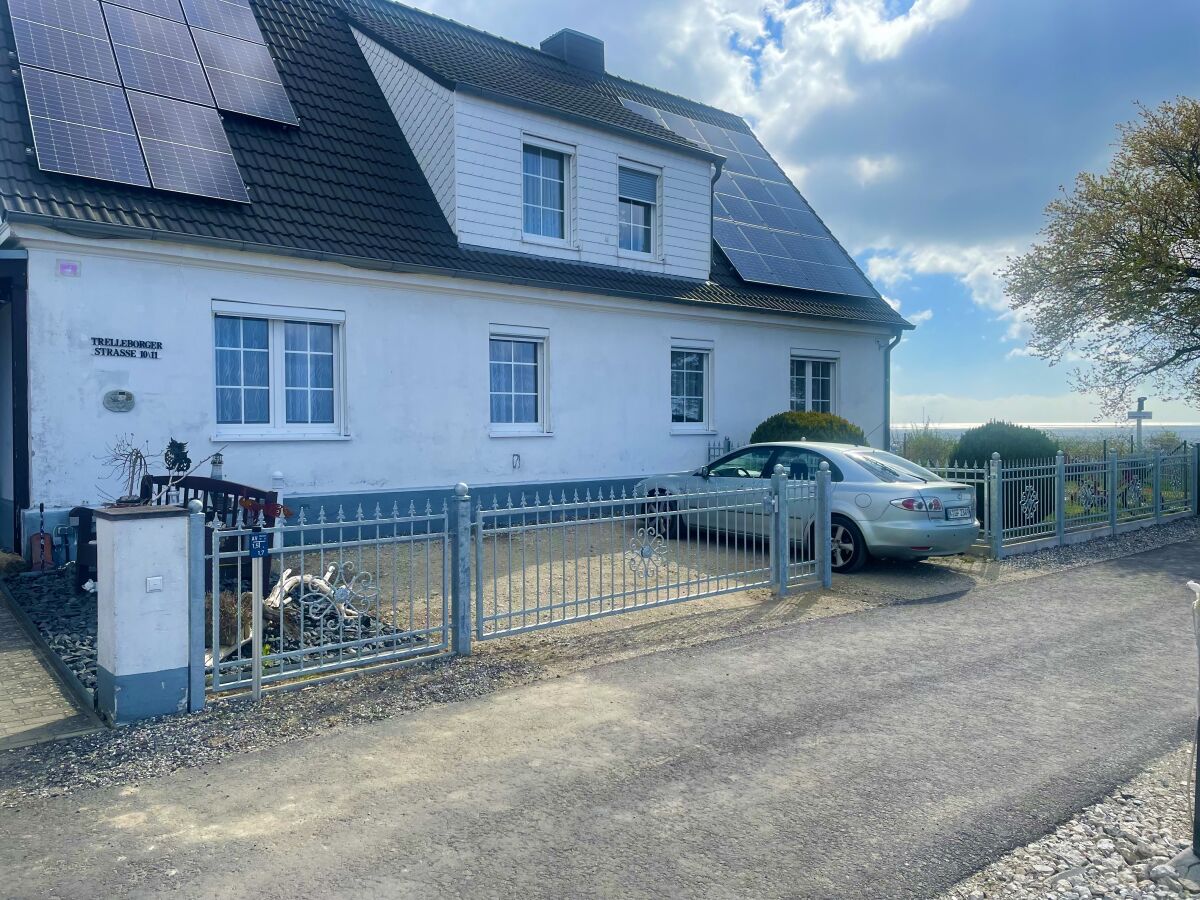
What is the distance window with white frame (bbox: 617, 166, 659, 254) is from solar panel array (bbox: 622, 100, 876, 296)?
6.21ft

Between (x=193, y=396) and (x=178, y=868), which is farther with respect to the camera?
(x=193, y=396)

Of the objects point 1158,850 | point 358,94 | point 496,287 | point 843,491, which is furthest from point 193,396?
point 1158,850

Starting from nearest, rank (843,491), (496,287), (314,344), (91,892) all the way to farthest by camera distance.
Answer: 1. (91,892)
2. (843,491)
3. (314,344)
4. (496,287)

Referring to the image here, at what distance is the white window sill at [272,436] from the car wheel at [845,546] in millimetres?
6115

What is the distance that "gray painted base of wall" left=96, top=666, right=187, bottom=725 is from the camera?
5.00 meters

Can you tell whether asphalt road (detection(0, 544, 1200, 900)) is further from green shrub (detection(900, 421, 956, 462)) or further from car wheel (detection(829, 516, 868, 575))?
green shrub (detection(900, 421, 956, 462))

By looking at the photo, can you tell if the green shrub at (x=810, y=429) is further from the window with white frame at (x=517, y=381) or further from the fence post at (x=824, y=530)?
the fence post at (x=824, y=530)

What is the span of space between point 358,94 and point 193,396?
6.24 m


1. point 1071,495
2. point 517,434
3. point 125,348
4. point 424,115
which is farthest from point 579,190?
point 1071,495

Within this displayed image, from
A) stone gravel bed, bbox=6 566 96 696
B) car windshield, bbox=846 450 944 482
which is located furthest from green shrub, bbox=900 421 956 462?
stone gravel bed, bbox=6 566 96 696

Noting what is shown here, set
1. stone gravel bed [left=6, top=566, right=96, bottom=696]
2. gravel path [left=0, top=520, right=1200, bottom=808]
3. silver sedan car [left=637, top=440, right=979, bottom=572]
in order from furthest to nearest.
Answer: silver sedan car [left=637, top=440, right=979, bottom=572] → stone gravel bed [left=6, top=566, right=96, bottom=696] → gravel path [left=0, top=520, right=1200, bottom=808]

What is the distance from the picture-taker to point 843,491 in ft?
32.2

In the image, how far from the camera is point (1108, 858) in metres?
3.70

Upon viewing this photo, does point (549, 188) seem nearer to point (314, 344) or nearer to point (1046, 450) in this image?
point (314, 344)
